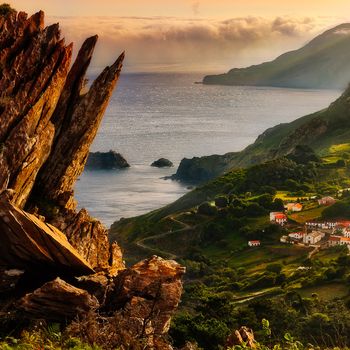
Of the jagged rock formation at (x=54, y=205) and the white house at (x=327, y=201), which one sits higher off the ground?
the jagged rock formation at (x=54, y=205)

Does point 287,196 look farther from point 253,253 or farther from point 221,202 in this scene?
point 253,253

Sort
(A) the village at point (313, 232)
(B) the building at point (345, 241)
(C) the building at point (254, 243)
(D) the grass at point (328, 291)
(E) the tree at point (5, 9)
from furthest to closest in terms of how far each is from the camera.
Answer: (C) the building at point (254, 243) < (A) the village at point (313, 232) < (B) the building at point (345, 241) < (D) the grass at point (328, 291) < (E) the tree at point (5, 9)

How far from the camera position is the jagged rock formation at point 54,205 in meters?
19.9

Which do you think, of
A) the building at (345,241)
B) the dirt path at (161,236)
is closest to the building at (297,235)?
the building at (345,241)

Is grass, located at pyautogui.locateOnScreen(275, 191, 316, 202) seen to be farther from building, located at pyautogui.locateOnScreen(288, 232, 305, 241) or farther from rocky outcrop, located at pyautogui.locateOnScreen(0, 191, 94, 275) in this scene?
rocky outcrop, located at pyautogui.locateOnScreen(0, 191, 94, 275)

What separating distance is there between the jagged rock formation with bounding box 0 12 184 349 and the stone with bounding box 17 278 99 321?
0.10 ft

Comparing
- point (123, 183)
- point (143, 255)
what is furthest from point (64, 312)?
point (123, 183)

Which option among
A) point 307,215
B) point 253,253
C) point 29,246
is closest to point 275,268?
point 253,253

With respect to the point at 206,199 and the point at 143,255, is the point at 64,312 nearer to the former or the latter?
the point at 143,255

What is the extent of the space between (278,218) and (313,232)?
9.81 m

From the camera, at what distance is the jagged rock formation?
19859 mm

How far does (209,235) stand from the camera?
389 ft

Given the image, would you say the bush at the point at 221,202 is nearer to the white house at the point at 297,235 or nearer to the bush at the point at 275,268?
the white house at the point at 297,235

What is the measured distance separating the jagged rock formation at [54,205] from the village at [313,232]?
74.6 metres
